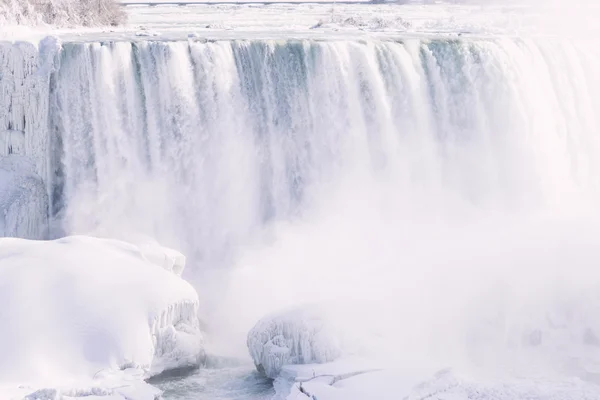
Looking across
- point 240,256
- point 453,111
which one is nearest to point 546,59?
point 453,111

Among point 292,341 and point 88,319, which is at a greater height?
point 88,319

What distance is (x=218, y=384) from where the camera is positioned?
1310 cm

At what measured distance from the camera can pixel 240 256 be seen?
55.3ft

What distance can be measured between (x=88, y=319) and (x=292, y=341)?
241cm

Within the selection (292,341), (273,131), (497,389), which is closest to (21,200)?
(273,131)

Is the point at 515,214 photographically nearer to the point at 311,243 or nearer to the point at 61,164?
the point at 311,243

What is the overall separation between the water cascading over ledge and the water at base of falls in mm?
3644

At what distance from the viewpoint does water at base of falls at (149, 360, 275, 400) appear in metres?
12.7

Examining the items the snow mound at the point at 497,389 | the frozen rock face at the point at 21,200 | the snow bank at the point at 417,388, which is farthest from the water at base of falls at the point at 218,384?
the frozen rock face at the point at 21,200

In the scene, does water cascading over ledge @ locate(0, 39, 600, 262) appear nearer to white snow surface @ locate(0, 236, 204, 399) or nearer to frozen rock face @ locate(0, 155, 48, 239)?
frozen rock face @ locate(0, 155, 48, 239)

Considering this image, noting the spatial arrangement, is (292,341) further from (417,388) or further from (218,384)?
(417,388)

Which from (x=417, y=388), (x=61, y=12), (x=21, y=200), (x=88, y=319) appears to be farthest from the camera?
(x=61, y=12)

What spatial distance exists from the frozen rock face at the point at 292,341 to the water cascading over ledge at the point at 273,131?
12.6ft

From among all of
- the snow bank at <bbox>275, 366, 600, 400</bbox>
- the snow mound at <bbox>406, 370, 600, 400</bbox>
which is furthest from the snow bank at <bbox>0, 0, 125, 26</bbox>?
the snow mound at <bbox>406, 370, 600, 400</bbox>
